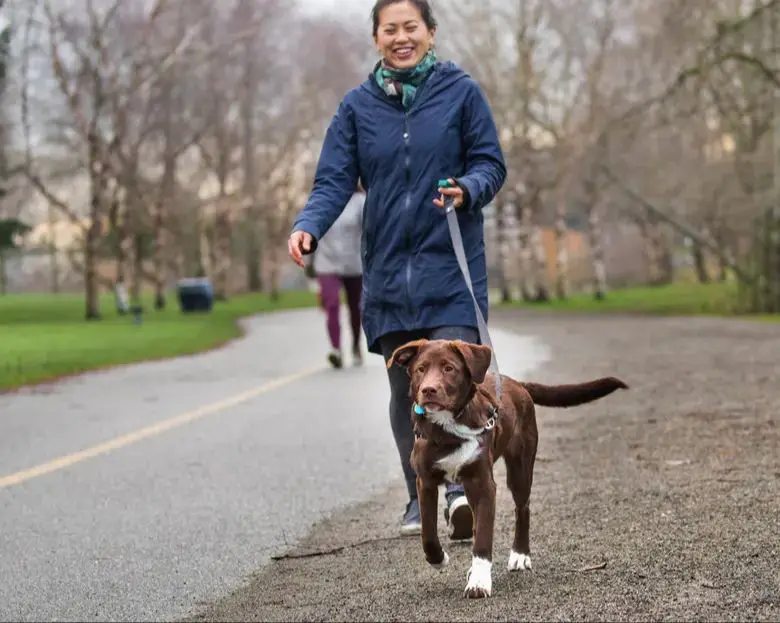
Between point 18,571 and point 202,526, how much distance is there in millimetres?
1152

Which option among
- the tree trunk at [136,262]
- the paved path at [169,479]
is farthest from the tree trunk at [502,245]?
the paved path at [169,479]

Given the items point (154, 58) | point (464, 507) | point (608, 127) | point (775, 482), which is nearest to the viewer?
point (464, 507)

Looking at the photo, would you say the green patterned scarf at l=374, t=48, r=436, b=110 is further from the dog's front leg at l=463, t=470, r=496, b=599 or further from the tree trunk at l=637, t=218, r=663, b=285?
the tree trunk at l=637, t=218, r=663, b=285

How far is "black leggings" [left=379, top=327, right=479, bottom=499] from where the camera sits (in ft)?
18.5

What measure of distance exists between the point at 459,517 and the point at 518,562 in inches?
18.8

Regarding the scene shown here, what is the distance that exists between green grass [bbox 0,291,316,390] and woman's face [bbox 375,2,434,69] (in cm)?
1046

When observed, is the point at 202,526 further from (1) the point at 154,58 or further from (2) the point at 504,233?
(2) the point at 504,233

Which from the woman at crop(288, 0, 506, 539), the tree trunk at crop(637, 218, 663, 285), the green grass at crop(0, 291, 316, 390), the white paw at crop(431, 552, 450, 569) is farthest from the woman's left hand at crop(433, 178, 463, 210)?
the tree trunk at crop(637, 218, 663, 285)

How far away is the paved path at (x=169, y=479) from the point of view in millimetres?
5562

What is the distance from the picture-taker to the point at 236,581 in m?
5.53

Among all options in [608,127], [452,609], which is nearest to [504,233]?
[608,127]

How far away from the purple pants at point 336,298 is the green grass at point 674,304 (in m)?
12.4

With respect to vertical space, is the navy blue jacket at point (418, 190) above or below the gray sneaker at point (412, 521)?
above

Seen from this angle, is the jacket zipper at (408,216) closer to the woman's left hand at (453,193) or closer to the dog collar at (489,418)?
the woman's left hand at (453,193)
